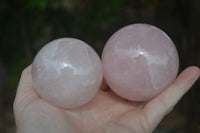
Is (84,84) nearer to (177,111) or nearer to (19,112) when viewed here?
(19,112)

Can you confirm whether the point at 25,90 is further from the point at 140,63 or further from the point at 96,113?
the point at 140,63

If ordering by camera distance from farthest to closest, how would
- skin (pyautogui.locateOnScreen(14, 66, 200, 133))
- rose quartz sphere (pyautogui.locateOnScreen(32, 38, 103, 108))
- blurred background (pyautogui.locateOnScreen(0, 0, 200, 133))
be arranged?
1. blurred background (pyautogui.locateOnScreen(0, 0, 200, 133))
2. rose quartz sphere (pyautogui.locateOnScreen(32, 38, 103, 108))
3. skin (pyautogui.locateOnScreen(14, 66, 200, 133))

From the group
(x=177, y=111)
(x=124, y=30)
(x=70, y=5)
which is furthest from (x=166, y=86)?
(x=70, y=5)

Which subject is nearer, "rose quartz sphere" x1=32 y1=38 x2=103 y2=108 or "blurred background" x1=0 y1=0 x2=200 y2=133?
"rose quartz sphere" x1=32 y1=38 x2=103 y2=108

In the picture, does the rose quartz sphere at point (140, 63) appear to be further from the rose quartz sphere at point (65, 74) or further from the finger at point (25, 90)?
the finger at point (25, 90)

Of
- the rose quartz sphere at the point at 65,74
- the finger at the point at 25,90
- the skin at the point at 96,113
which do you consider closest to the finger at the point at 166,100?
the skin at the point at 96,113

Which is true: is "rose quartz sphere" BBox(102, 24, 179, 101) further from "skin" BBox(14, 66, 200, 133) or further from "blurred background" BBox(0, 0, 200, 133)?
"blurred background" BBox(0, 0, 200, 133)

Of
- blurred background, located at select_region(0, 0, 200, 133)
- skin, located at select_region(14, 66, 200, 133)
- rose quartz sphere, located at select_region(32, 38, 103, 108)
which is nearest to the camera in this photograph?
skin, located at select_region(14, 66, 200, 133)

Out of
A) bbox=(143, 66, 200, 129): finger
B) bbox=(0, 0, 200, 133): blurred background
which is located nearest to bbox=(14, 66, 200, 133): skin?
bbox=(143, 66, 200, 129): finger
